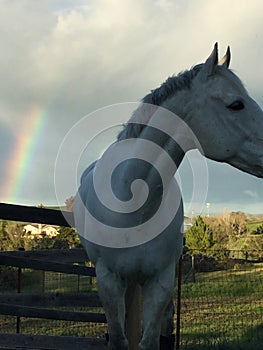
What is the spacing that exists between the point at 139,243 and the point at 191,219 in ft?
2.85

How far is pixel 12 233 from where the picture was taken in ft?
63.0

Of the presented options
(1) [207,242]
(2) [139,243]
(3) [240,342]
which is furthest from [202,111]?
(1) [207,242]

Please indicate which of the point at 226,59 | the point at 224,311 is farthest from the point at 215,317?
the point at 226,59

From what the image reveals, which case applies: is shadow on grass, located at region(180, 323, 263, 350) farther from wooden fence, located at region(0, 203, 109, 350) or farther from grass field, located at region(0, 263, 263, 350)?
wooden fence, located at region(0, 203, 109, 350)

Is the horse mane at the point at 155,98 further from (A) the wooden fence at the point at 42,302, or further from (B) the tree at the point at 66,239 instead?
(B) the tree at the point at 66,239

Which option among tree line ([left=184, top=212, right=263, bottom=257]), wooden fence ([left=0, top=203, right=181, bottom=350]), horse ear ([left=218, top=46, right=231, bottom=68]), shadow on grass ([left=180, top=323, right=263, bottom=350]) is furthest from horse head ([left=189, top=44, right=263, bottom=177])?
tree line ([left=184, top=212, right=263, bottom=257])

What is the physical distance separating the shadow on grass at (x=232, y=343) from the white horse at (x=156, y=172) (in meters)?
2.76

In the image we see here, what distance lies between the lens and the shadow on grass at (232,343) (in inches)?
224

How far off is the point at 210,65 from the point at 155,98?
36 centimetres

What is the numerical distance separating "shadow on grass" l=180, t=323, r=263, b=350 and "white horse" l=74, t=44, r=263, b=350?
276 centimetres

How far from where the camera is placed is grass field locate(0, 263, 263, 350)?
20.3 feet

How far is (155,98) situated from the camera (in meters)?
2.73

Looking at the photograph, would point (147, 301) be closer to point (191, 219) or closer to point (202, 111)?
point (191, 219)

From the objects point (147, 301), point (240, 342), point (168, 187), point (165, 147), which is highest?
point (165, 147)
